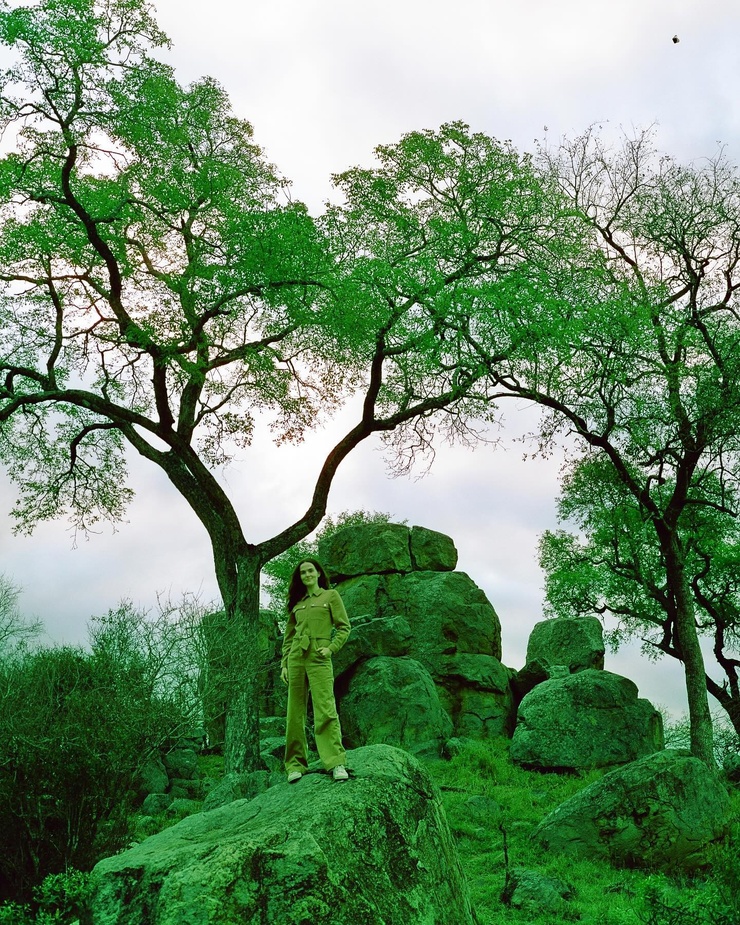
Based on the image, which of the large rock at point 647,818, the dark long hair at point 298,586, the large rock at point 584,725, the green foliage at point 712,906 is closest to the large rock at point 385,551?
the large rock at point 584,725

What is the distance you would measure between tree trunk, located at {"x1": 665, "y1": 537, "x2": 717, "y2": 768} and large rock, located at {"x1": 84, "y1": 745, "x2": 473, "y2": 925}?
40.5 feet

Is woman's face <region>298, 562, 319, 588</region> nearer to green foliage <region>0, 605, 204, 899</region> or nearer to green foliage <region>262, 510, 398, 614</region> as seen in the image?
green foliage <region>0, 605, 204, 899</region>

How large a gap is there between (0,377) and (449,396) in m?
11.9

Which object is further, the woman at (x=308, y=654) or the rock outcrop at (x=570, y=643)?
the rock outcrop at (x=570, y=643)

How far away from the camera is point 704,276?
24.0 meters

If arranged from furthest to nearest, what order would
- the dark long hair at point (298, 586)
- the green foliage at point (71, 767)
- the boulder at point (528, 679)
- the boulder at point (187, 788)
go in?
1. the boulder at point (528, 679)
2. the boulder at point (187, 788)
3. the green foliage at point (71, 767)
4. the dark long hair at point (298, 586)

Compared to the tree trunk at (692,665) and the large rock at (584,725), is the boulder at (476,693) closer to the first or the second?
the large rock at (584,725)

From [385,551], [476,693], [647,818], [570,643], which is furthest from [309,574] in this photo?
[570,643]

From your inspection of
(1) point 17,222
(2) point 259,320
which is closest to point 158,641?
(2) point 259,320

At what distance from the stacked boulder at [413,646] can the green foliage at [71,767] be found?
23.9 feet

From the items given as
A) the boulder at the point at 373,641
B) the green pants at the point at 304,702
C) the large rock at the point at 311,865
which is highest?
the boulder at the point at 373,641

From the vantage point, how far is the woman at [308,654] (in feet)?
32.8

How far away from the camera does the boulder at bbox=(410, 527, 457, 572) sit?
90.8 feet

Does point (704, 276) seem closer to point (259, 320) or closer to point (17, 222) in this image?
point (259, 320)
